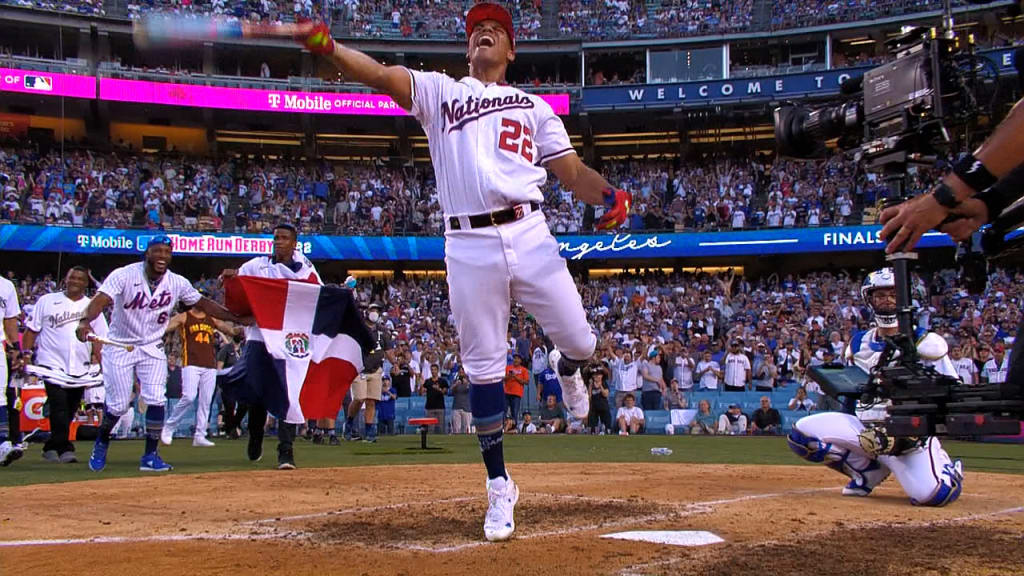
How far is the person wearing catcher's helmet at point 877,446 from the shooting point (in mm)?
5625

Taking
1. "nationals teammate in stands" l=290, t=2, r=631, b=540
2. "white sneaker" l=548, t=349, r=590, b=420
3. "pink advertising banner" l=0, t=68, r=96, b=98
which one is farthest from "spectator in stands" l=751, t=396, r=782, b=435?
"pink advertising banner" l=0, t=68, r=96, b=98

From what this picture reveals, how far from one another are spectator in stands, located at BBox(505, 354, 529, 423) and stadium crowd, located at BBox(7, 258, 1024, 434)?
3 cm

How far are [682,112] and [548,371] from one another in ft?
62.2

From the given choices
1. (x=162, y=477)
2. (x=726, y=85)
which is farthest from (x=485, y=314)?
(x=726, y=85)

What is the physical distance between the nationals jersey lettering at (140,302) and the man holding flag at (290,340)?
54 centimetres

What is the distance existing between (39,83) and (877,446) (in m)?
32.5

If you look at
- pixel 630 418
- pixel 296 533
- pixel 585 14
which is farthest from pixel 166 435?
pixel 585 14

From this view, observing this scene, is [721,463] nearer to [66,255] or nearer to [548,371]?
[548,371]

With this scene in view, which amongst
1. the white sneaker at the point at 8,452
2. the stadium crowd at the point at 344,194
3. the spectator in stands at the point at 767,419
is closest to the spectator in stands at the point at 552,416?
the spectator in stands at the point at 767,419

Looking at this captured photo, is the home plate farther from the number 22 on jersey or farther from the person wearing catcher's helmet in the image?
the number 22 on jersey

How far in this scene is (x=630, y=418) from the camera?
58.0 ft

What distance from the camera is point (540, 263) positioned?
459cm

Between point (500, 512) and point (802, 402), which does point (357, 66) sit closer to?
point (500, 512)

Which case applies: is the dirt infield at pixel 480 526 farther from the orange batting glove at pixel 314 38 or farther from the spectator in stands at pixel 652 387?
the spectator in stands at pixel 652 387
